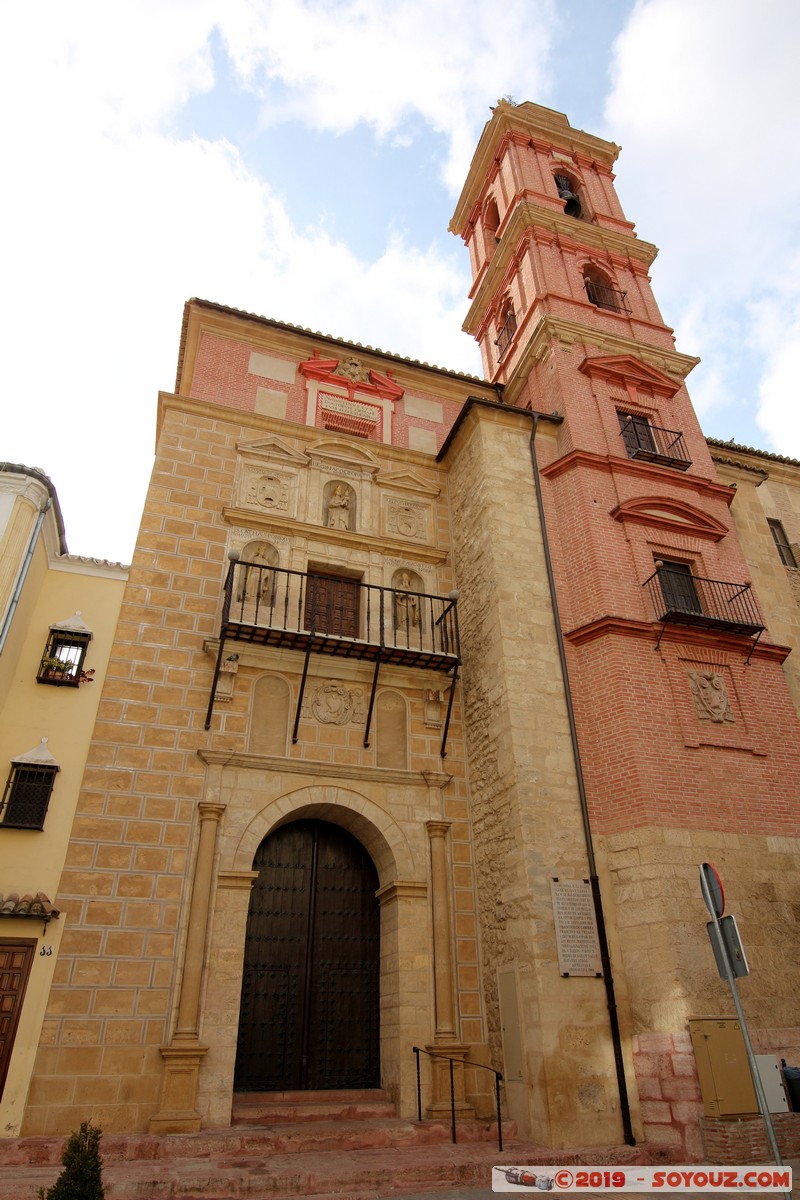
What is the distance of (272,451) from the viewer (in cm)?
1399

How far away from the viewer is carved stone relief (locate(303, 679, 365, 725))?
11.6m

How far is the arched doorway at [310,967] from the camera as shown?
10.1m

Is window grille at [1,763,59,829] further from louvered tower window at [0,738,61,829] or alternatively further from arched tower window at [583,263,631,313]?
arched tower window at [583,263,631,313]

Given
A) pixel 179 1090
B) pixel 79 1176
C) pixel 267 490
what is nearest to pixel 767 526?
pixel 267 490

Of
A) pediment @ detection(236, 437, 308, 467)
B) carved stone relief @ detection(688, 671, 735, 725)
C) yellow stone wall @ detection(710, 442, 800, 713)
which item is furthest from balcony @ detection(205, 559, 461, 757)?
yellow stone wall @ detection(710, 442, 800, 713)

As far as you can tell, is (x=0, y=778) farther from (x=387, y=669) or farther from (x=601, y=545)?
(x=601, y=545)

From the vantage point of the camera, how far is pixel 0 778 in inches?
377

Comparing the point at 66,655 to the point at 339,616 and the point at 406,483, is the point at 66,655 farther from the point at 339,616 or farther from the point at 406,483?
the point at 406,483

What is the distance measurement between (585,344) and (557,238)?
14.8 feet

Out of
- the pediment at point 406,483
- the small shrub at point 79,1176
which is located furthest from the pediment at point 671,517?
the small shrub at point 79,1176

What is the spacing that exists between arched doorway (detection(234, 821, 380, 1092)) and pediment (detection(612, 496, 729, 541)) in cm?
719

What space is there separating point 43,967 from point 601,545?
989 centimetres

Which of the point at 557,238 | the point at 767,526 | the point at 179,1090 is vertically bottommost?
the point at 179,1090

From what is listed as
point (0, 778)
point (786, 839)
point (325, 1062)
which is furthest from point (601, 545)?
point (0, 778)
